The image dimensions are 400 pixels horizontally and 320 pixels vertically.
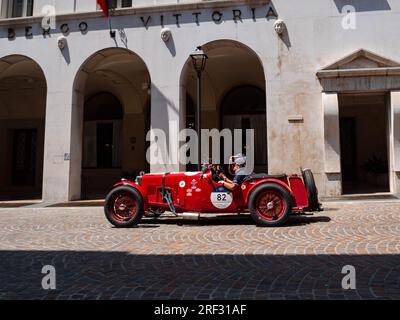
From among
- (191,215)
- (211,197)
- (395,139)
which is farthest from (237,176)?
(395,139)

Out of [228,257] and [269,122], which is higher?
[269,122]

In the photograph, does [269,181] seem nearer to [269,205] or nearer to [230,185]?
[269,205]

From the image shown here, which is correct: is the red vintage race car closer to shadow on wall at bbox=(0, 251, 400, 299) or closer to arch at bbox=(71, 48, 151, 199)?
shadow on wall at bbox=(0, 251, 400, 299)

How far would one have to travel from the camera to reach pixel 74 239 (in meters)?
6.65

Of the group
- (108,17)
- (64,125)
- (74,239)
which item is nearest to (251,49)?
(108,17)

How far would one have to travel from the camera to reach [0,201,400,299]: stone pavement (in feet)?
12.1

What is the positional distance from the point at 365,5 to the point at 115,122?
14.0m

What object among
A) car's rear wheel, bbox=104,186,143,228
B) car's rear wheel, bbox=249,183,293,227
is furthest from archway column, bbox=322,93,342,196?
car's rear wheel, bbox=104,186,143,228

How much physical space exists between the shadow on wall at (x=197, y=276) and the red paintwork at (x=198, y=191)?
2616mm

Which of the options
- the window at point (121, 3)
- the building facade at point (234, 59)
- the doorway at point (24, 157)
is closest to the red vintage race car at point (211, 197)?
the building facade at point (234, 59)

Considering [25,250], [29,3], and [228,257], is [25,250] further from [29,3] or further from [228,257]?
[29,3]

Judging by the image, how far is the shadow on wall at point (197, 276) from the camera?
3598 millimetres

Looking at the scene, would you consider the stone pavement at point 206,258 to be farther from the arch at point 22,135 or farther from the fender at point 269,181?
the arch at point 22,135

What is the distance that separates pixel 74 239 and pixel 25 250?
1.00 metres
